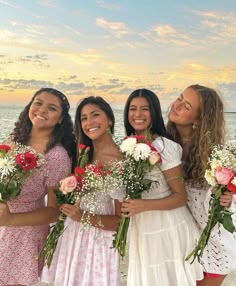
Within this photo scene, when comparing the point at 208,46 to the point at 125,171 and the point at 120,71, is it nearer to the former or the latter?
the point at 120,71

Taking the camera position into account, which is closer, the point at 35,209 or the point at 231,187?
the point at 231,187

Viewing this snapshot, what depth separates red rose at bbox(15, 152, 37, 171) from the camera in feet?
9.34

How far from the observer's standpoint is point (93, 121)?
3352mm

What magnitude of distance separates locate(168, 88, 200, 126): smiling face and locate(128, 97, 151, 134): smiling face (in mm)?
214

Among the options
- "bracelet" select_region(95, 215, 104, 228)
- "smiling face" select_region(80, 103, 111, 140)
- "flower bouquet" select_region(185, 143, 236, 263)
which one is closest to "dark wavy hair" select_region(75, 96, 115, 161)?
"smiling face" select_region(80, 103, 111, 140)

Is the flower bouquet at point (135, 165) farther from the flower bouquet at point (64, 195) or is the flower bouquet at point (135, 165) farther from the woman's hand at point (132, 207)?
the flower bouquet at point (64, 195)

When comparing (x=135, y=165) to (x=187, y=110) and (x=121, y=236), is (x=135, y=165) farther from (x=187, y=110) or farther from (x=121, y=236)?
(x=187, y=110)

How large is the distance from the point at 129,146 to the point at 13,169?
817mm

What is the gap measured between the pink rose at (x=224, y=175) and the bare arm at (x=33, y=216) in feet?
4.12

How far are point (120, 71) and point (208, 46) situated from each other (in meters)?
6.62

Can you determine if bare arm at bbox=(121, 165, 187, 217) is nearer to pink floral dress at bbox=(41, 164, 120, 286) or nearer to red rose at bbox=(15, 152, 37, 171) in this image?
pink floral dress at bbox=(41, 164, 120, 286)

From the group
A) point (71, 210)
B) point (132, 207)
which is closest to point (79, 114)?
point (71, 210)

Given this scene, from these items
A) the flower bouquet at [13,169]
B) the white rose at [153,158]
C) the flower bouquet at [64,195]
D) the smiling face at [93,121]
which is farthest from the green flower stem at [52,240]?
the white rose at [153,158]

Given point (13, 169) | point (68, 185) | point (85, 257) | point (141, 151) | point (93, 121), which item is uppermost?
point (93, 121)
